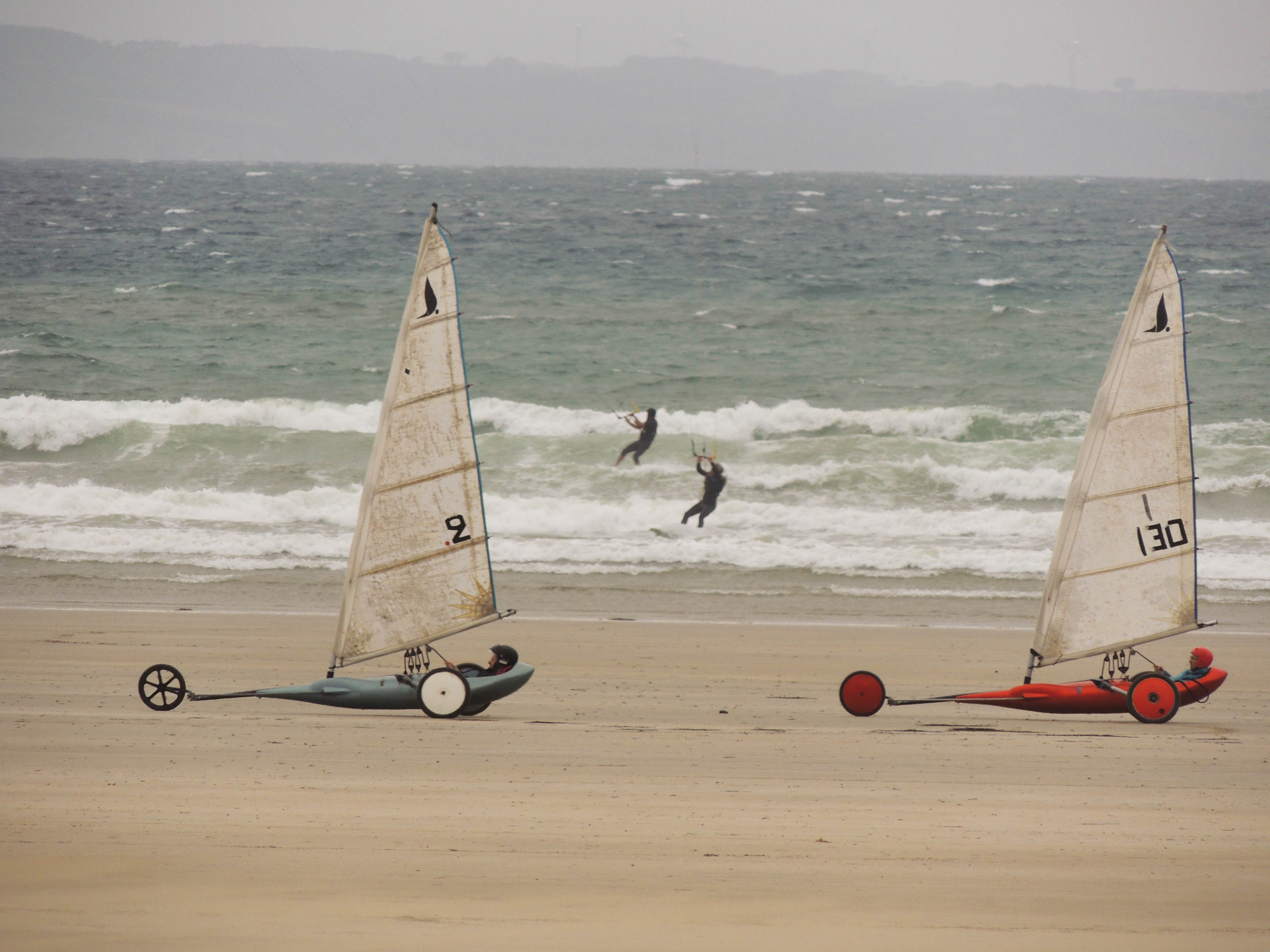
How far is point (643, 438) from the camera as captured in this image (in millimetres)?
20594

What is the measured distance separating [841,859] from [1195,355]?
30.4m

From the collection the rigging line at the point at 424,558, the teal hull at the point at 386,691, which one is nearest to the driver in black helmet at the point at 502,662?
the teal hull at the point at 386,691

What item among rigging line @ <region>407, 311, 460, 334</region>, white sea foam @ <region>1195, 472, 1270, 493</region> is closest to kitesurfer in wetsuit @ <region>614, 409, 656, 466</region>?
white sea foam @ <region>1195, 472, 1270, 493</region>

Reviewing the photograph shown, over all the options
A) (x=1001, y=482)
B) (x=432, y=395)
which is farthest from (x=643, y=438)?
(x=432, y=395)

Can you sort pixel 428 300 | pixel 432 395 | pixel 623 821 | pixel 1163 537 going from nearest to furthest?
1. pixel 623 821
2. pixel 428 300
3. pixel 432 395
4. pixel 1163 537

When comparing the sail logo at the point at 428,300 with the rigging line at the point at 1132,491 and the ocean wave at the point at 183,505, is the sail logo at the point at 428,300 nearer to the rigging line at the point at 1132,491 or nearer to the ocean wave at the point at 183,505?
the rigging line at the point at 1132,491

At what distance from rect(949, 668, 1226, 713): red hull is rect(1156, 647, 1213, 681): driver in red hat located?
0.10 feet

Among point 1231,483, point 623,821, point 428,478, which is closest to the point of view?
point 623,821

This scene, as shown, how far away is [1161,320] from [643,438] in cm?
1249

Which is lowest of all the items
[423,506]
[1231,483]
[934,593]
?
[934,593]

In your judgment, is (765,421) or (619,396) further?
(619,396)

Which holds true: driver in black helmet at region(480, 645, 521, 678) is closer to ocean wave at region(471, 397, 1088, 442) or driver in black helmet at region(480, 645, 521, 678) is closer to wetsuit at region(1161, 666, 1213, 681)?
wetsuit at region(1161, 666, 1213, 681)

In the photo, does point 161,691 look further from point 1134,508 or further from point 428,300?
point 1134,508

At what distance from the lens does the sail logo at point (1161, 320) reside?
879cm
